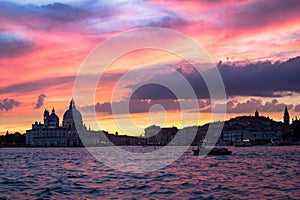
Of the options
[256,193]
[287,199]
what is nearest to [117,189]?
[256,193]

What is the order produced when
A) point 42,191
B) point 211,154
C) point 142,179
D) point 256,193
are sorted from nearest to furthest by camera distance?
point 256,193, point 42,191, point 142,179, point 211,154

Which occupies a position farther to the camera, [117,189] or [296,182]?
[296,182]

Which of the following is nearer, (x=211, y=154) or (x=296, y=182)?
(x=296, y=182)

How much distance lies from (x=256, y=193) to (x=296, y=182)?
7089mm

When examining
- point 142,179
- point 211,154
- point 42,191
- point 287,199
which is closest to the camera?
Result: point 287,199

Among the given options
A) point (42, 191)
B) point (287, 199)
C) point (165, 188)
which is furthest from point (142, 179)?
point (287, 199)

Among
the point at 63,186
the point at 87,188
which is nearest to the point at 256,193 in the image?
the point at 87,188

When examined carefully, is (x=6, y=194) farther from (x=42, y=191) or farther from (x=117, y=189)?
(x=117, y=189)

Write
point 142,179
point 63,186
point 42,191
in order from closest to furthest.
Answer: point 42,191 → point 63,186 → point 142,179

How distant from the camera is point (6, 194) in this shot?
2898cm

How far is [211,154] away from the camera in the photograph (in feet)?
306

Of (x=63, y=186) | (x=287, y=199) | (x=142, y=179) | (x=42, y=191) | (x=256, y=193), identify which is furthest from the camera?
(x=142, y=179)

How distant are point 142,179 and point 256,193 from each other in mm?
11401

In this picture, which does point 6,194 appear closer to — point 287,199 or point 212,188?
point 212,188
